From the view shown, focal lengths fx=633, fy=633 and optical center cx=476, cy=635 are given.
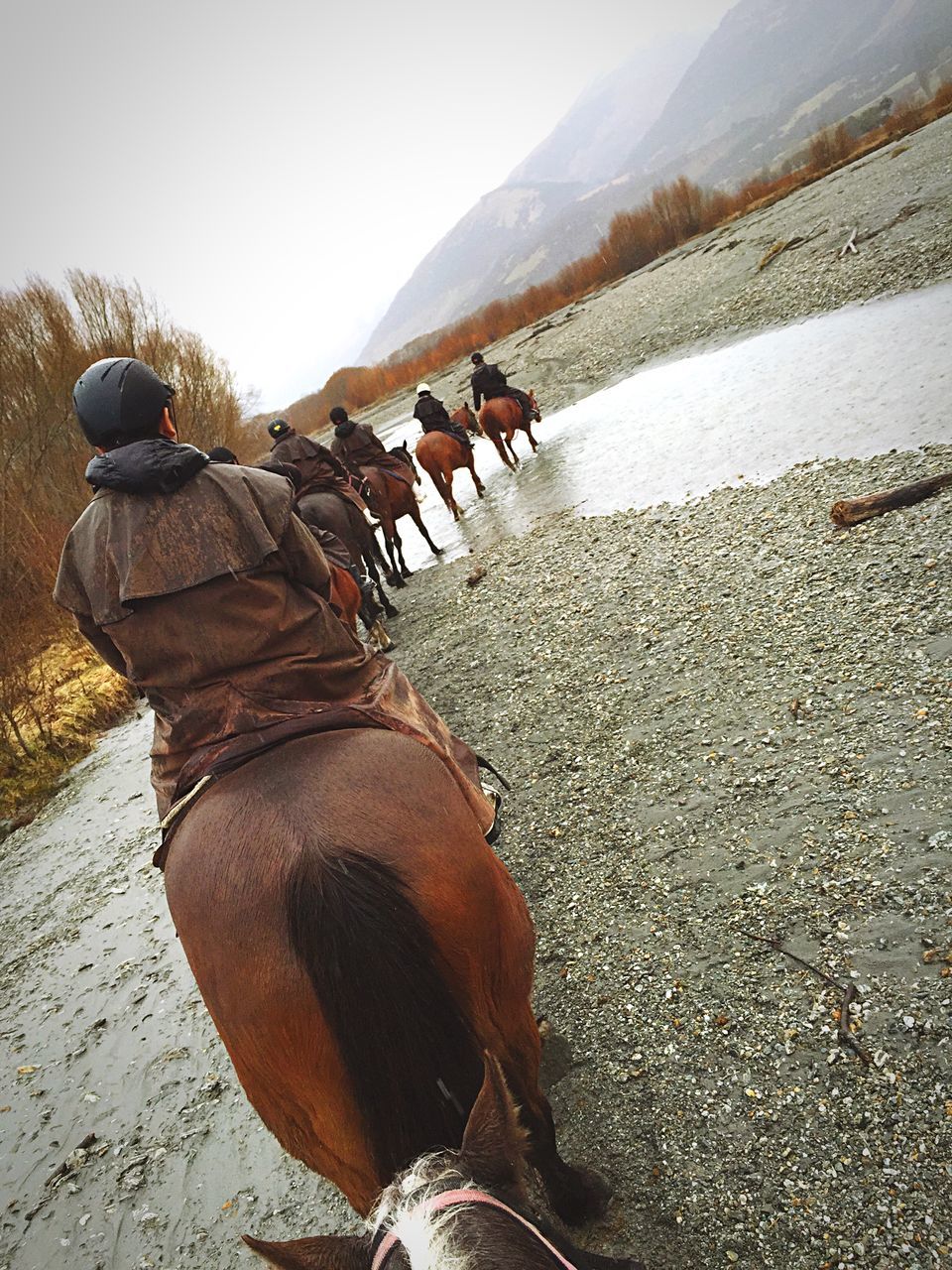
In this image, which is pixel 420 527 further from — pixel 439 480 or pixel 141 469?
pixel 141 469

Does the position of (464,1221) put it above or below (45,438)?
below

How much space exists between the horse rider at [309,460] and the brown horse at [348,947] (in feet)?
18.3

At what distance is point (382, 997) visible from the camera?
1.41m

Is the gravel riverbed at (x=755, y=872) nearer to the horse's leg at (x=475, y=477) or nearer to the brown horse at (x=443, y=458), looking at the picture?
the brown horse at (x=443, y=458)

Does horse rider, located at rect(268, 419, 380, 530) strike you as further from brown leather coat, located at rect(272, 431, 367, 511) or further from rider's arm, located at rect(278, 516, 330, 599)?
rider's arm, located at rect(278, 516, 330, 599)

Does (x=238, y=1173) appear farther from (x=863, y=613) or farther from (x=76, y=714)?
(x=76, y=714)

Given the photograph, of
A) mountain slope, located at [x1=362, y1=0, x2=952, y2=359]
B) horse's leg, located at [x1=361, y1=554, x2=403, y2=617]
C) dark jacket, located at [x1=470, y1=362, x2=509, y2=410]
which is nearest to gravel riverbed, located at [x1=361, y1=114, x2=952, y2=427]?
dark jacket, located at [x1=470, y1=362, x2=509, y2=410]

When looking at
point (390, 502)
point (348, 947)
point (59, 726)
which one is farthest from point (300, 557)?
point (59, 726)

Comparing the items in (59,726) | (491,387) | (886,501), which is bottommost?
(886,501)

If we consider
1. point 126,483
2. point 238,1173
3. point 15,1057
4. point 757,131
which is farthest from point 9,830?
point 757,131

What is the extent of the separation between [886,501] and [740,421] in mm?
3530

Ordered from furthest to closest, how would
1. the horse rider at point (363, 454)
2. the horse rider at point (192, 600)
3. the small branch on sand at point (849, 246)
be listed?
the small branch on sand at point (849, 246)
the horse rider at point (363, 454)
the horse rider at point (192, 600)

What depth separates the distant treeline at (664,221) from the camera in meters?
20.1

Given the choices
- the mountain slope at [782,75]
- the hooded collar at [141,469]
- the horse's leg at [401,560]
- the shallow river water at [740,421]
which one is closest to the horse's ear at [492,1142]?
the hooded collar at [141,469]
